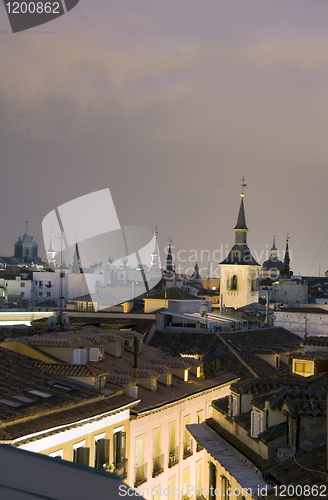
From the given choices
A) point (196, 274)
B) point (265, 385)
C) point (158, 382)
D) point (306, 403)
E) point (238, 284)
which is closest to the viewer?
point (306, 403)

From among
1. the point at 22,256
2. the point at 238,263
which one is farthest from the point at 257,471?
the point at 22,256

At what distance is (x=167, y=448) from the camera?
19484 mm

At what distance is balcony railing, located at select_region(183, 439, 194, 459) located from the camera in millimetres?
20672

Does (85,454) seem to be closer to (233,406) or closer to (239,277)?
(233,406)

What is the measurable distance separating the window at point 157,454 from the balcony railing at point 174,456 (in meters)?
0.65

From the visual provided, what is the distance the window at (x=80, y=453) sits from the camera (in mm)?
13820

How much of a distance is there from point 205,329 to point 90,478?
1449 inches

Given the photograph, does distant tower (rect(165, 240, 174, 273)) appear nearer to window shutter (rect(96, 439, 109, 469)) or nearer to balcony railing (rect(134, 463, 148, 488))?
balcony railing (rect(134, 463, 148, 488))

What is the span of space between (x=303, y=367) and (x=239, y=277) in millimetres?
74334

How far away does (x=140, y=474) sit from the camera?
17.5m

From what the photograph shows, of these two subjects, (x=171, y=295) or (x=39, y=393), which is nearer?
(x=39, y=393)

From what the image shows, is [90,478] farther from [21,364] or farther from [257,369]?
[257,369]

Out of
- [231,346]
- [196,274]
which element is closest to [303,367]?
[231,346]

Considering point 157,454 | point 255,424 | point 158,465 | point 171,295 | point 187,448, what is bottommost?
point 187,448
